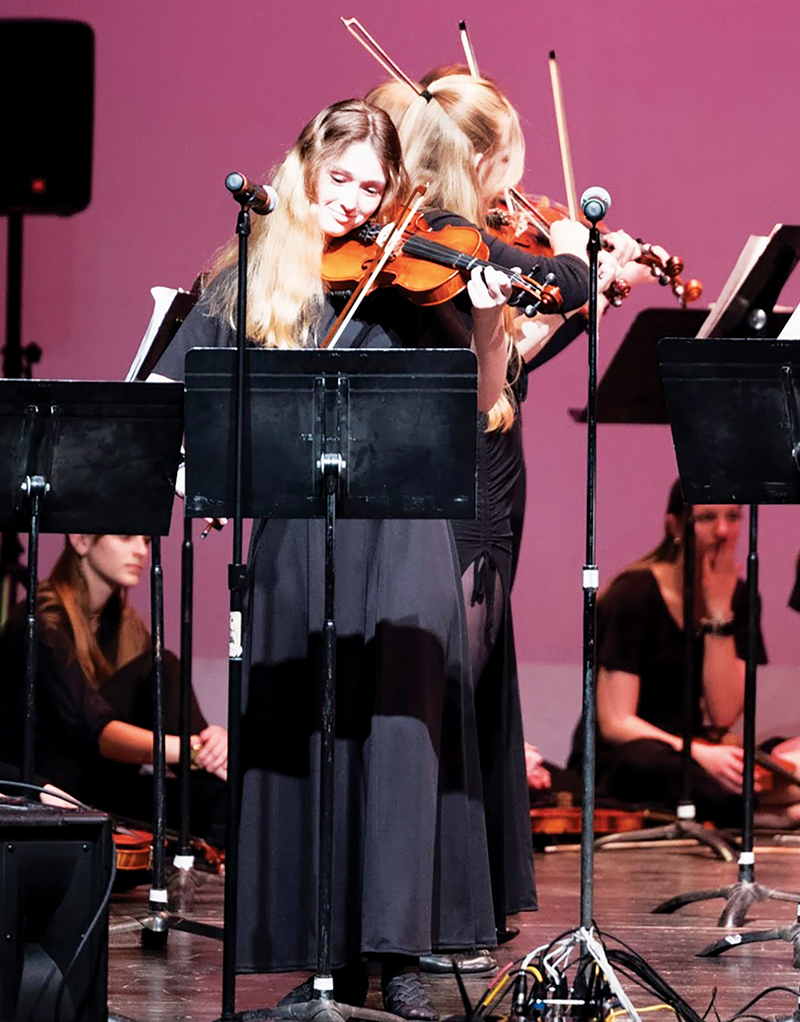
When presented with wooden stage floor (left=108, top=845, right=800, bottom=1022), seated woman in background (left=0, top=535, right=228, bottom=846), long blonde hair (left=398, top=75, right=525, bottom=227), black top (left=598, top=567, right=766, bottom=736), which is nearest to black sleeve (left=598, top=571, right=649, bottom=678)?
black top (left=598, top=567, right=766, bottom=736)

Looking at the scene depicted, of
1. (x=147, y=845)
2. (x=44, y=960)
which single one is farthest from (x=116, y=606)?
(x=44, y=960)

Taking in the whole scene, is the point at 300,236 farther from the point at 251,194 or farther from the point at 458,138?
the point at 458,138

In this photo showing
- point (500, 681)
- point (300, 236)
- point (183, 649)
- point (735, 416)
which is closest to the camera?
point (735, 416)

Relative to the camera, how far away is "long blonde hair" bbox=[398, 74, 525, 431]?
3344 millimetres

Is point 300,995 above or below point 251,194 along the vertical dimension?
below

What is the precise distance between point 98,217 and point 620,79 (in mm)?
1581

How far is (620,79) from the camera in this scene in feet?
17.4

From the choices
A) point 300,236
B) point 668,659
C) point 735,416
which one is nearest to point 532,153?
point 668,659

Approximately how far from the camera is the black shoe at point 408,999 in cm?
293

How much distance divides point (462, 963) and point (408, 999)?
449 millimetres

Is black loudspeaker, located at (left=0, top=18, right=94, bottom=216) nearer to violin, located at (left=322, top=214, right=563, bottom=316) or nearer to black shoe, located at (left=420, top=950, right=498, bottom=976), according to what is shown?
violin, located at (left=322, top=214, right=563, bottom=316)

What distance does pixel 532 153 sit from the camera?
5.29 meters

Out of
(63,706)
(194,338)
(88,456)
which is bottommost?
(63,706)

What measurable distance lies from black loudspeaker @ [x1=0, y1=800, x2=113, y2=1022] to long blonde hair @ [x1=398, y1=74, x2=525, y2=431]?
1.17m
